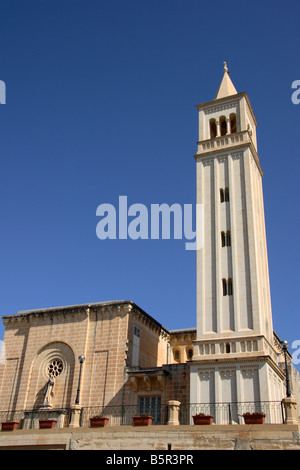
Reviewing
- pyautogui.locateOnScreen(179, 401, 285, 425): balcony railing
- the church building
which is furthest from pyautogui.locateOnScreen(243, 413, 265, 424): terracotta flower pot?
pyautogui.locateOnScreen(179, 401, 285, 425): balcony railing

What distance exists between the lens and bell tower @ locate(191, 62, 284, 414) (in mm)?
28016

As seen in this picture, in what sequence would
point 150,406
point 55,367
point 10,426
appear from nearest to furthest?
point 10,426, point 150,406, point 55,367

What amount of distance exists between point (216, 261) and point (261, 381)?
8711 millimetres

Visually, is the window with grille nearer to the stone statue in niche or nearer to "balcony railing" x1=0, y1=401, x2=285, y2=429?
"balcony railing" x1=0, y1=401, x2=285, y2=429

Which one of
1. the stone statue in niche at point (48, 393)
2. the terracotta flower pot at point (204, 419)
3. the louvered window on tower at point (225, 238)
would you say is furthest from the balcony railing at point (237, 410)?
the stone statue in niche at point (48, 393)

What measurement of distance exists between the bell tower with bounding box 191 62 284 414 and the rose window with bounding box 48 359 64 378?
11651 millimetres

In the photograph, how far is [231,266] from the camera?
104 ft

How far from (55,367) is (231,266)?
51.3 feet

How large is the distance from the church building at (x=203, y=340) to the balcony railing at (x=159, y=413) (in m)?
0.07

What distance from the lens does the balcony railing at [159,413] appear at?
1029 inches

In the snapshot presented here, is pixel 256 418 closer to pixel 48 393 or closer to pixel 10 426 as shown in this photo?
pixel 10 426

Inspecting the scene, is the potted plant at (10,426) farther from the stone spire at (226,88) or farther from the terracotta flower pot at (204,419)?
the stone spire at (226,88)

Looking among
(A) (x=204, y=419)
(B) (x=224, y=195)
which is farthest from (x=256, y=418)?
(B) (x=224, y=195)
